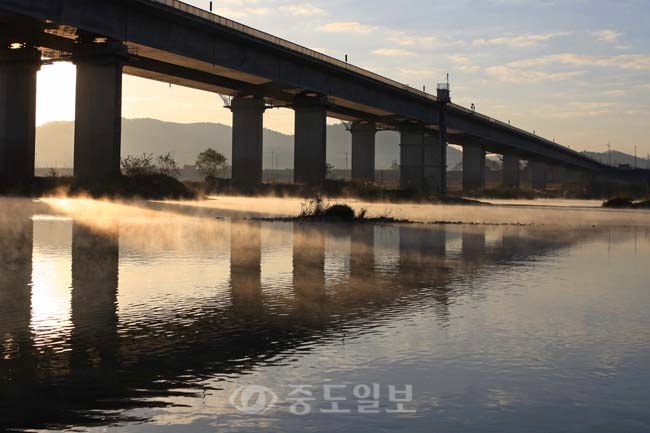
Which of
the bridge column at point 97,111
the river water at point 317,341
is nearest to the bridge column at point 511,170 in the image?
the bridge column at point 97,111

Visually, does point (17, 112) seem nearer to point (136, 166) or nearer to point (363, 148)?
point (136, 166)

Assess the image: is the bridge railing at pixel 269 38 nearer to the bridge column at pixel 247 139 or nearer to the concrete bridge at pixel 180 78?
the concrete bridge at pixel 180 78

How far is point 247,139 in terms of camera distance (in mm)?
80062

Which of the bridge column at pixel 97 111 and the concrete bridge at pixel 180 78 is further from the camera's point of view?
the bridge column at pixel 97 111

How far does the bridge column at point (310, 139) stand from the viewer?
79.6m

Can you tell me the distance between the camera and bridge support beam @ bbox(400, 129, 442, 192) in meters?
110

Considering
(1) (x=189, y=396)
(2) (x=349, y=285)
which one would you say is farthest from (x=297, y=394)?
(2) (x=349, y=285)

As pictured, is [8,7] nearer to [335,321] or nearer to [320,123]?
[335,321]

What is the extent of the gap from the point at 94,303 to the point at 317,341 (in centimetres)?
418

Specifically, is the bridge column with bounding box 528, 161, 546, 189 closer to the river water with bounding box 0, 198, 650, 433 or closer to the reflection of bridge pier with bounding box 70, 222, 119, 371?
the river water with bounding box 0, 198, 650, 433

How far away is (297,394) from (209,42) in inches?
2167

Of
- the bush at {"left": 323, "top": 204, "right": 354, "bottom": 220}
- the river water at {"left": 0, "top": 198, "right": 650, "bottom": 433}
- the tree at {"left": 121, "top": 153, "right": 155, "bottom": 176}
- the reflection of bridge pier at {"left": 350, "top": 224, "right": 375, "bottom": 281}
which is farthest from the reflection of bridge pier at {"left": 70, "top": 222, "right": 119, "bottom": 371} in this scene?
the tree at {"left": 121, "top": 153, "right": 155, "bottom": 176}

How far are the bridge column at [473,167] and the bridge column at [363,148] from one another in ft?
100

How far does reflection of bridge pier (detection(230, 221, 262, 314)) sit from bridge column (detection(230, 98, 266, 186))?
51373 millimetres
